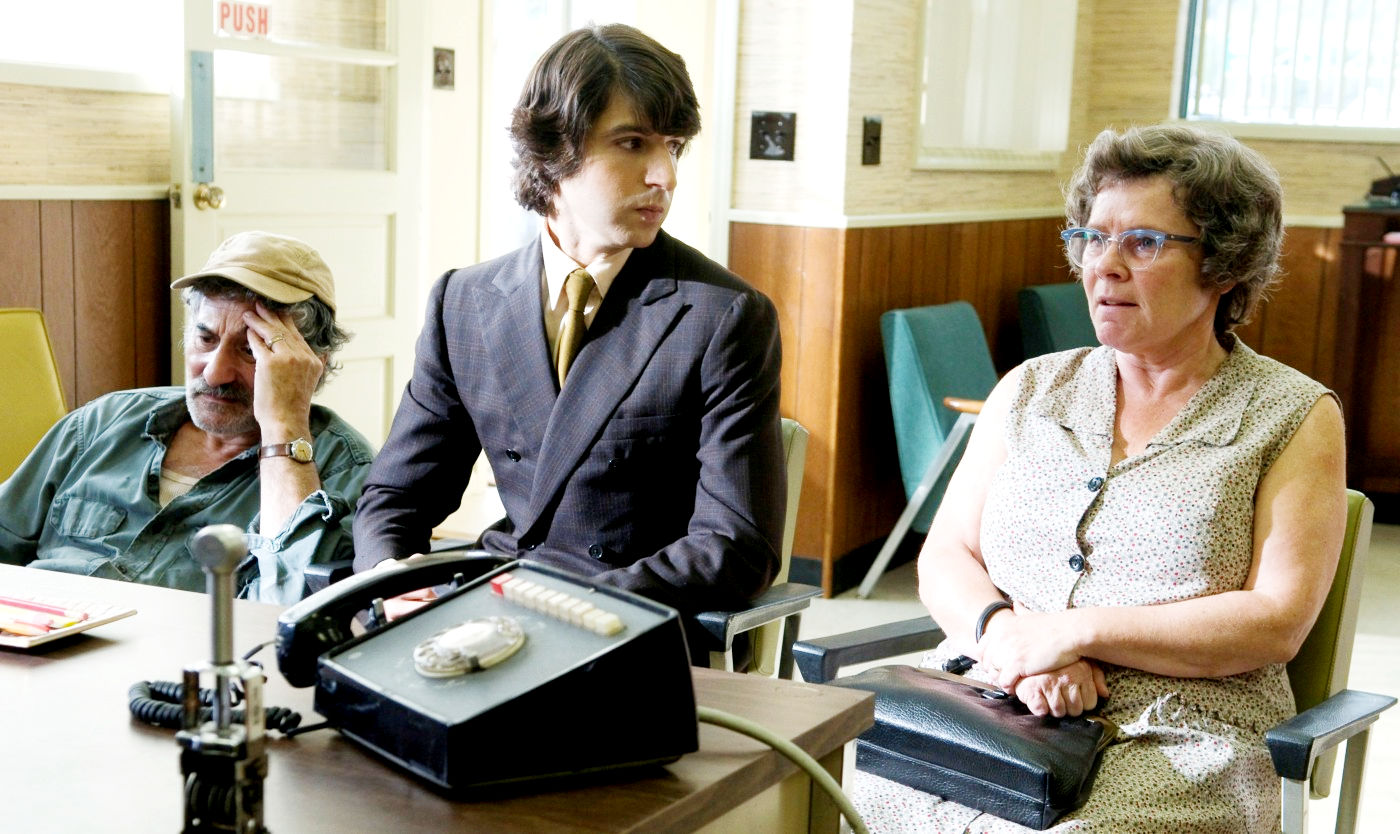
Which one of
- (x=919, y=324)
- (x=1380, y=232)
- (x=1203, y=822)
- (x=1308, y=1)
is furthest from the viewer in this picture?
(x=1308, y=1)

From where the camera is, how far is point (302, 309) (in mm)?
2248

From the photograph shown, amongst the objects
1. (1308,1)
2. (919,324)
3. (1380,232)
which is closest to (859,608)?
(919,324)

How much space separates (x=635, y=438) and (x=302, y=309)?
0.64m

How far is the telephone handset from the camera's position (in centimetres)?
105

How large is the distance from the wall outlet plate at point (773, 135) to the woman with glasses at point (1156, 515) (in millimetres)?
2250

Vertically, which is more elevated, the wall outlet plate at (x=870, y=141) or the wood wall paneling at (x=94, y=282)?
the wall outlet plate at (x=870, y=141)

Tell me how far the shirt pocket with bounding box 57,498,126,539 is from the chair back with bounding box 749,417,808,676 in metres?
0.95

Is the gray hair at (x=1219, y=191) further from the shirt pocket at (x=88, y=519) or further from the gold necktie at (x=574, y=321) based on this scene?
the shirt pocket at (x=88, y=519)

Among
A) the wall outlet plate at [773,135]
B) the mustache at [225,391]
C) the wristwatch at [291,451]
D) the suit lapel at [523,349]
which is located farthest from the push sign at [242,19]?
the suit lapel at [523,349]

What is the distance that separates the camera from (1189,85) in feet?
18.7

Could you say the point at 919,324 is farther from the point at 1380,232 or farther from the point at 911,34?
the point at 1380,232

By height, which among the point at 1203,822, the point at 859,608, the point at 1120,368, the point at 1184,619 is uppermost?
the point at 1120,368

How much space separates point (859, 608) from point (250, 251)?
7.90ft

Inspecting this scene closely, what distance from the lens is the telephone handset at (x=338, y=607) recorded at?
1055mm
